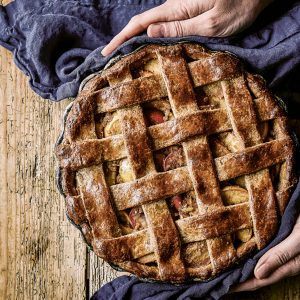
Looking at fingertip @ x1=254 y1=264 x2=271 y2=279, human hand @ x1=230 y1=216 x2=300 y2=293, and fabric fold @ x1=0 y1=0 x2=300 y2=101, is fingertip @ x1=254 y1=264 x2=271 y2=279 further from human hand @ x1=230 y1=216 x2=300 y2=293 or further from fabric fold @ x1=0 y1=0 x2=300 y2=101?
fabric fold @ x1=0 y1=0 x2=300 y2=101

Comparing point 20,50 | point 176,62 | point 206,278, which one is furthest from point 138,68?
point 206,278

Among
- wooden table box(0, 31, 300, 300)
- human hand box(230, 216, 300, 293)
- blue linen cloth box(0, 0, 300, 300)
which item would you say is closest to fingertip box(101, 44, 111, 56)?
blue linen cloth box(0, 0, 300, 300)

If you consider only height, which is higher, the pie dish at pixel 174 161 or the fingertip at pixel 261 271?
the pie dish at pixel 174 161

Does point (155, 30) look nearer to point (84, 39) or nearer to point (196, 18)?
point (196, 18)

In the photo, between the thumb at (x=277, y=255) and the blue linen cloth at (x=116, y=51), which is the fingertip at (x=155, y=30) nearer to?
the blue linen cloth at (x=116, y=51)

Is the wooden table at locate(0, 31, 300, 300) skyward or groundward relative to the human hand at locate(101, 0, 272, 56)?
groundward

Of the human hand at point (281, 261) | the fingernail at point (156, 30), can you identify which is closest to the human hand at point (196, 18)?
the fingernail at point (156, 30)
